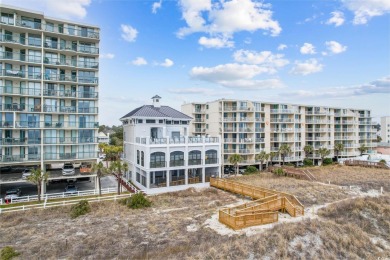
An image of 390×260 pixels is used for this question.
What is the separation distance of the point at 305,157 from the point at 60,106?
5106cm

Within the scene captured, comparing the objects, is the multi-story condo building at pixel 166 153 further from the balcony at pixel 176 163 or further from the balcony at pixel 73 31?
the balcony at pixel 73 31

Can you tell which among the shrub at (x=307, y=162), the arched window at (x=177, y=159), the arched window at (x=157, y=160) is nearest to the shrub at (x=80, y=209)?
the arched window at (x=157, y=160)

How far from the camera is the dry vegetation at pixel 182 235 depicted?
17594 mm

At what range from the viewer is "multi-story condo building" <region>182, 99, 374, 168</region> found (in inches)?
2058

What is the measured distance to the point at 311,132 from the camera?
61.2 m

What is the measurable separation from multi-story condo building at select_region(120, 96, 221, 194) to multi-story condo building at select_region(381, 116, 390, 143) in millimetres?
99753

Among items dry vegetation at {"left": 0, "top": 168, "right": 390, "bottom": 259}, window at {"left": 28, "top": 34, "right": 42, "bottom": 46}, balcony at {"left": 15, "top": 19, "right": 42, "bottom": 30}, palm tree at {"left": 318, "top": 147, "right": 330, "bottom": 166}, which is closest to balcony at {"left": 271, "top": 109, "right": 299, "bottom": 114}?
palm tree at {"left": 318, "top": 147, "right": 330, "bottom": 166}

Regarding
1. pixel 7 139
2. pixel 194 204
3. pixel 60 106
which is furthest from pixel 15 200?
pixel 194 204

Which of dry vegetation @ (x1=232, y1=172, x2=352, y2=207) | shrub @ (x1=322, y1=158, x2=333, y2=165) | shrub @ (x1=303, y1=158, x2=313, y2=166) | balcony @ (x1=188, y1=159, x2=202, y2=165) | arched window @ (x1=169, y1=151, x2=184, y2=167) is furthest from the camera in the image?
shrub @ (x1=322, y1=158, x2=333, y2=165)

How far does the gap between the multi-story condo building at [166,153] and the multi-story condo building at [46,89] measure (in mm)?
6152

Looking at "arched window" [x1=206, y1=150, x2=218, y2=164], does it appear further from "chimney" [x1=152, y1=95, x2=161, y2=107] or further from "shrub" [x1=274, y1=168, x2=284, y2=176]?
"shrub" [x1=274, y1=168, x2=284, y2=176]

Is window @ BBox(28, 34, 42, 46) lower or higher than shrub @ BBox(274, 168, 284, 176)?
higher

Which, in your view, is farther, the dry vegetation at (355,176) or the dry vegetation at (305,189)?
the dry vegetation at (355,176)

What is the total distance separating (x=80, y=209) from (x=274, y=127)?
141 feet
